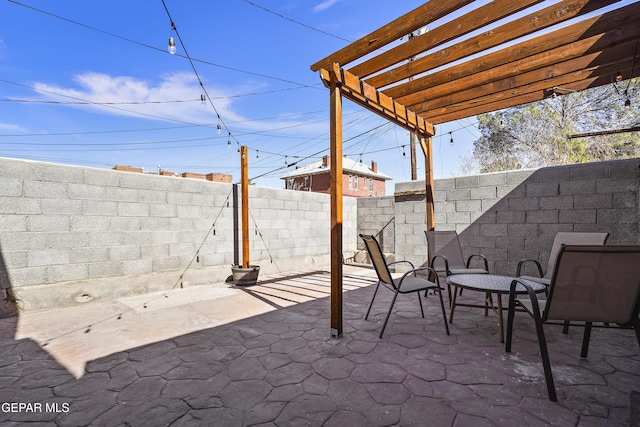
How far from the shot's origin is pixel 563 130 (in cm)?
1182

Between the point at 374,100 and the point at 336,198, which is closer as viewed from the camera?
the point at 336,198

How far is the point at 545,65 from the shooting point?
10.0ft

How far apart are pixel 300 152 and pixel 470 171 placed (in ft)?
30.9

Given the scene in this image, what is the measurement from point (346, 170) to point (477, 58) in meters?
19.6

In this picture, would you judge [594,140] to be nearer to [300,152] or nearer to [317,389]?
[300,152]

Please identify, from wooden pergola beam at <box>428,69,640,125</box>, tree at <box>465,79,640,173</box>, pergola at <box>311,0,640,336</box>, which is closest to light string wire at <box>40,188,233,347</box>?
pergola at <box>311,0,640,336</box>

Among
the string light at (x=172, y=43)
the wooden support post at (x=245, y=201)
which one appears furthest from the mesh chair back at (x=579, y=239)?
the string light at (x=172, y=43)

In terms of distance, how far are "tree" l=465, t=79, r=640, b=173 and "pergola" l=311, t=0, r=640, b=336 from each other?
26.8 ft

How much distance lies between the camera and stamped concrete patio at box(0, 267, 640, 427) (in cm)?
155

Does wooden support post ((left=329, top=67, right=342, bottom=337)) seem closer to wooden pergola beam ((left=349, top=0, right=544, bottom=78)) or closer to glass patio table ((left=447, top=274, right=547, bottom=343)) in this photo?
wooden pergola beam ((left=349, top=0, right=544, bottom=78))

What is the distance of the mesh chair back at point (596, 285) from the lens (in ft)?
5.63

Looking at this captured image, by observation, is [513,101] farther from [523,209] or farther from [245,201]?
[245,201]

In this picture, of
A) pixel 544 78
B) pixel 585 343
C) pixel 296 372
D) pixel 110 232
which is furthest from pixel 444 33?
pixel 110 232

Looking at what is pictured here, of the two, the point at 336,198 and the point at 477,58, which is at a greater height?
the point at 477,58
